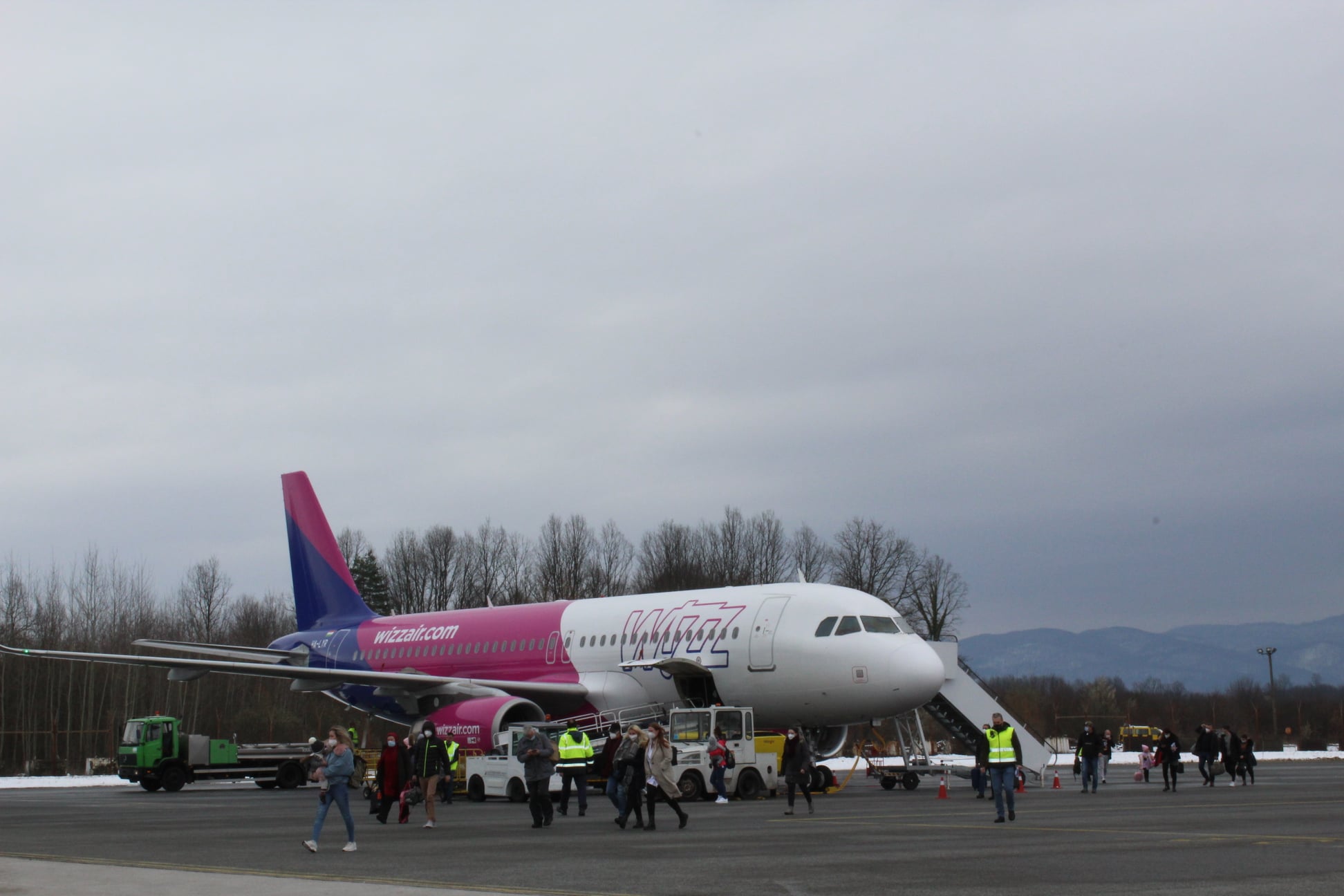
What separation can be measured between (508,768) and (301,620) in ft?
61.4

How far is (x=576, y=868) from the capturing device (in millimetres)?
13695

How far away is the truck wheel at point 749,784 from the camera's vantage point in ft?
92.5

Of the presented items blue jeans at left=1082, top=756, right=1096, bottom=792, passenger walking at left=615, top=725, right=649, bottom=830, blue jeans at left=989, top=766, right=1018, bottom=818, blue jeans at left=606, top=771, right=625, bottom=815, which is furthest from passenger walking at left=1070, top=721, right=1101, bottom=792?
passenger walking at left=615, top=725, right=649, bottom=830

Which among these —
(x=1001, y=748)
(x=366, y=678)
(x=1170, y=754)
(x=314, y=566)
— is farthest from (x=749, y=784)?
(x=314, y=566)

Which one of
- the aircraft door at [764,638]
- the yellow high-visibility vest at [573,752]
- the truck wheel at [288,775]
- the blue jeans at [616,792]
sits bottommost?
the truck wheel at [288,775]

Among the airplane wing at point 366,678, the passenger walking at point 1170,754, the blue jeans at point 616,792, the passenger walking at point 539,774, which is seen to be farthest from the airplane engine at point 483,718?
the passenger walking at point 1170,754

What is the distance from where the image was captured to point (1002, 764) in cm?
2008

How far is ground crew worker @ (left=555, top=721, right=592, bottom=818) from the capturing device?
23531mm

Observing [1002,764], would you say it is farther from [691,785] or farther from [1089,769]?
[1089,769]

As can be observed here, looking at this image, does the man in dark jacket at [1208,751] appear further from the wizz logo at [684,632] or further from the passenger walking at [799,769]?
the passenger walking at [799,769]

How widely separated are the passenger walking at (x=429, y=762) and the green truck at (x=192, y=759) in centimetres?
1824

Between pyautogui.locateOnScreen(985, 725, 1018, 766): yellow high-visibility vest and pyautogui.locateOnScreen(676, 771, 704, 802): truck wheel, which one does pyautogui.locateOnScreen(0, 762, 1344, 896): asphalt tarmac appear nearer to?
pyautogui.locateOnScreen(676, 771, 704, 802): truck wheel

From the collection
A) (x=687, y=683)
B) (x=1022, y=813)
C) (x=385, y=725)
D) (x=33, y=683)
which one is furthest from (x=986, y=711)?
(x=33, y=683)

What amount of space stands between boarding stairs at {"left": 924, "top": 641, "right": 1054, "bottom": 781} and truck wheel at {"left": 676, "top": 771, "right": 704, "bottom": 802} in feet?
25.7
